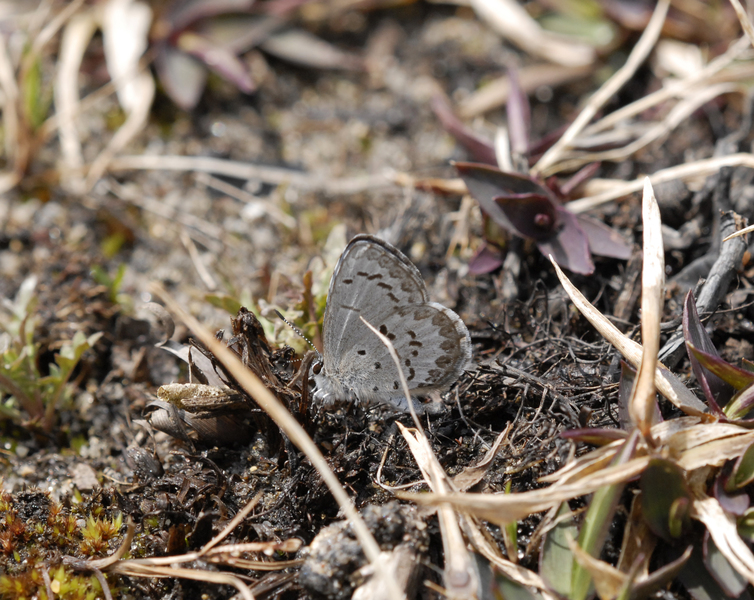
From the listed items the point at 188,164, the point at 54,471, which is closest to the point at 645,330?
the point at 54,471

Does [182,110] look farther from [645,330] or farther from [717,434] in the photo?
[717,434]

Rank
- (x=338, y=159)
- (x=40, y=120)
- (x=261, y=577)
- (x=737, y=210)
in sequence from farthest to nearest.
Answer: (x=338, y=159) < (x=40, y=120) < (x=737, y=210) < (x=261, y=577)

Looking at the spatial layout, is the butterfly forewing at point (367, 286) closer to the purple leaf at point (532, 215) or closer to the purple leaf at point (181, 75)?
the purple leaf at point (532, 215)

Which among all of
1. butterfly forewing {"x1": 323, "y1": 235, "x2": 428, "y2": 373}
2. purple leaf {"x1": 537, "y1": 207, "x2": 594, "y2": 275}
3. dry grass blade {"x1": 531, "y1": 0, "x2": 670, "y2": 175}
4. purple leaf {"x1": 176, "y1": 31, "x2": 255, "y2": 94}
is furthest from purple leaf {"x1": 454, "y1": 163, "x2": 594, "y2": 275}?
purple leaf {"x1": 176, "y1": 31, "x2": 255, "y2": 94}

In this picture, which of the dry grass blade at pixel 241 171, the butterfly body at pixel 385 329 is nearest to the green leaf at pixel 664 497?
the butterfly body at pixel 385 329

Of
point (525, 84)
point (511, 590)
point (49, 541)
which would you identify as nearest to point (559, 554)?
point (511, 590)

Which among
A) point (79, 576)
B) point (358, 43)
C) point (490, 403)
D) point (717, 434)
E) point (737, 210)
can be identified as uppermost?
point (358, 43)

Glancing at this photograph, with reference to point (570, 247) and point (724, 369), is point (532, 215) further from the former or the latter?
point (724, 369)
